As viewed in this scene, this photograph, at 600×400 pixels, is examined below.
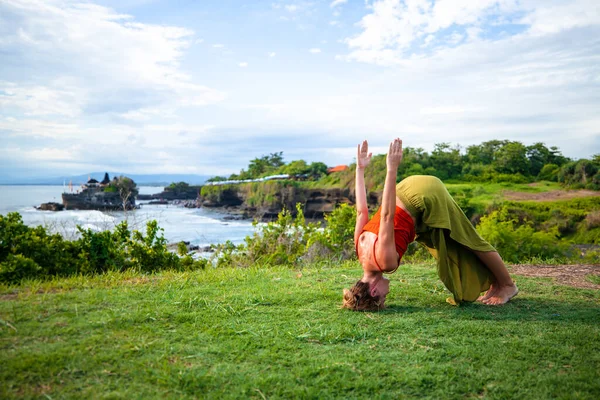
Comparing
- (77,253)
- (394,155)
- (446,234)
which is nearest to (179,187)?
(77,253)

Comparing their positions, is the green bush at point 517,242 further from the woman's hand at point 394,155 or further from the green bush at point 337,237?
the woman's hand at point 394,155

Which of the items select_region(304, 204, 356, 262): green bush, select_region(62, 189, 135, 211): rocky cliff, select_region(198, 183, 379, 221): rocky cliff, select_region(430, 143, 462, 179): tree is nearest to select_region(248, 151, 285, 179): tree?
select_region(198, 183, 379, 221): rocky cliff

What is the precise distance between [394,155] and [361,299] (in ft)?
4.97

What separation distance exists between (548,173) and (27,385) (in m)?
29.9

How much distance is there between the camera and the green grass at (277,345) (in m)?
2.81

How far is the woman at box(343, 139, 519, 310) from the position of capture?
4.29 metres

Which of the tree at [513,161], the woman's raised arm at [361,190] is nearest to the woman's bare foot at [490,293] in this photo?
the woman's raised arm at [361,190]

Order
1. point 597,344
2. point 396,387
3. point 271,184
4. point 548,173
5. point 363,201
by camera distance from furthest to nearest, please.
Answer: point 271,184
point 548,173
point 363,201
point 597,344
point 396,387

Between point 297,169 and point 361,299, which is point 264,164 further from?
point 361,299

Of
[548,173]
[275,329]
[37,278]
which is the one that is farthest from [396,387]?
[548,173]

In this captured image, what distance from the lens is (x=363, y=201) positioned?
5.01m

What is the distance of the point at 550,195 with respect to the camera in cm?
2311

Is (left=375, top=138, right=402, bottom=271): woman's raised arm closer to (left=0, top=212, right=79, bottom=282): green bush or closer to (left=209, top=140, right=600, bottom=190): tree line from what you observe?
(left=0, top=212, right=79, bottom=282): green bush

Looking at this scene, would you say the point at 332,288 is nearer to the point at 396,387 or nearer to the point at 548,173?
the point at 396,387
